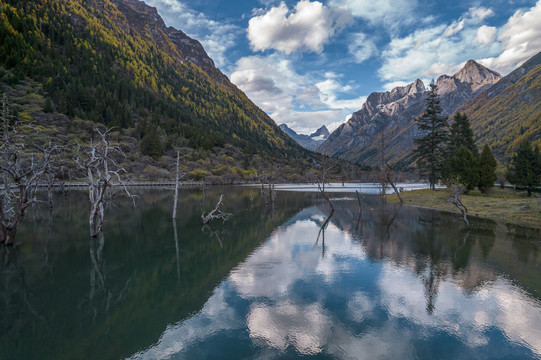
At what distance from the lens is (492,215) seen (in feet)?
133

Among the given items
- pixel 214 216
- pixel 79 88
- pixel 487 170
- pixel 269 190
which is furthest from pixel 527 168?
pixel 79 88

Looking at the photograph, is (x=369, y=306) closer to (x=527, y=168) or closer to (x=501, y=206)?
(x=501, y=206)

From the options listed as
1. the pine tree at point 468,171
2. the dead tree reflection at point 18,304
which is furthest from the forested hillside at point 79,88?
the pine tree at point 468,171

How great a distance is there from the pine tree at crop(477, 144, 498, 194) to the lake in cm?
2910

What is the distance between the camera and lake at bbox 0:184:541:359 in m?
10.8

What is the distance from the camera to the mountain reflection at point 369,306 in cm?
1077

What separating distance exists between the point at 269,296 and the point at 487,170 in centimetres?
5878

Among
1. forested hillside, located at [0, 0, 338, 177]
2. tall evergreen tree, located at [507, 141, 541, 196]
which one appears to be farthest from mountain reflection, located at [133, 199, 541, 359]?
forested hillside, located at [0, 0, 338, 177]

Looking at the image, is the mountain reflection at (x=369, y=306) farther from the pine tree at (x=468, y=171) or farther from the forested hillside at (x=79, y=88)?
the forested hillside at (x=79, y=88)

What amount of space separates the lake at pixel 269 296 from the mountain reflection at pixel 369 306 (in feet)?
0.24

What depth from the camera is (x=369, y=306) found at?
14.3 meters

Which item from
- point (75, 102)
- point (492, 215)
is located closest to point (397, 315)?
point (492, 215)

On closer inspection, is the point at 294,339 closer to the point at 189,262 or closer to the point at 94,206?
the point at 189,262

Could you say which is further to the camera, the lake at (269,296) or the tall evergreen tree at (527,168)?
the tall evergreen tree at (527,168)
